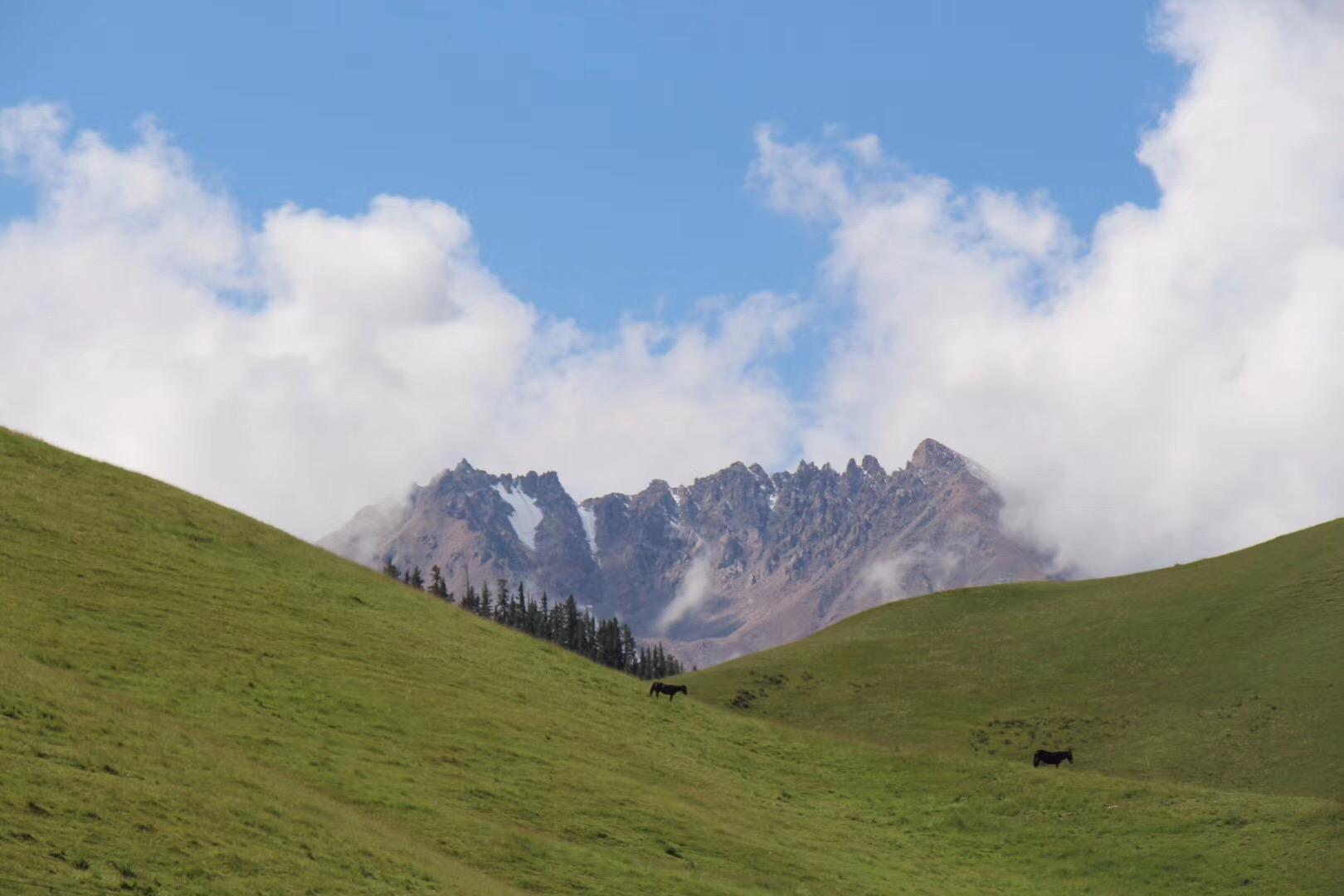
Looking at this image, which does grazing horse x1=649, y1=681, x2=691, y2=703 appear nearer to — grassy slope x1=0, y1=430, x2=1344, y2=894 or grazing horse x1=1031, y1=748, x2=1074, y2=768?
grassy slope x1=0, y1=430, x2=1344, y2=894

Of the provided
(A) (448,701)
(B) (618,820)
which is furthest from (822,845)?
(A) (448,701)

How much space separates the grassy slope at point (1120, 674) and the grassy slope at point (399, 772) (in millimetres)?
14175

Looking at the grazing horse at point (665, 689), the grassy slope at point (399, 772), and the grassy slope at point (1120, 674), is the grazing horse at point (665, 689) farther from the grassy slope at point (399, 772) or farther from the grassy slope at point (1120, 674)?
the grassy slope at point (1120, 674)

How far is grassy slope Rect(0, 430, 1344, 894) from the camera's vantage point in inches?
1019

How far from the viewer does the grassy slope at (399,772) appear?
25891mm

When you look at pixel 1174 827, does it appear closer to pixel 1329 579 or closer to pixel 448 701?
pixel 448 701

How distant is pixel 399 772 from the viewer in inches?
1422

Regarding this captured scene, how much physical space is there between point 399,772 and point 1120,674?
64.3 m

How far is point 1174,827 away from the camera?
1986 inches

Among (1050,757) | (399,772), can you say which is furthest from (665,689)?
(399,772)

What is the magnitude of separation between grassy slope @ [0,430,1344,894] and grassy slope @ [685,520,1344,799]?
14175 millimetres

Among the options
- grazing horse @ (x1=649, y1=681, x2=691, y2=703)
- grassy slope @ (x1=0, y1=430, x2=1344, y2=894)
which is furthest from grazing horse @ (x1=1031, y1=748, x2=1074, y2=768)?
grazing horse @ (x1=649, y1=681, x2=691, y2=703)

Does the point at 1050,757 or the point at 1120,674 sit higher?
the point at 1120,674

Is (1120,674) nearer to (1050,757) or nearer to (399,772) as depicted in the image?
(1050,757)
